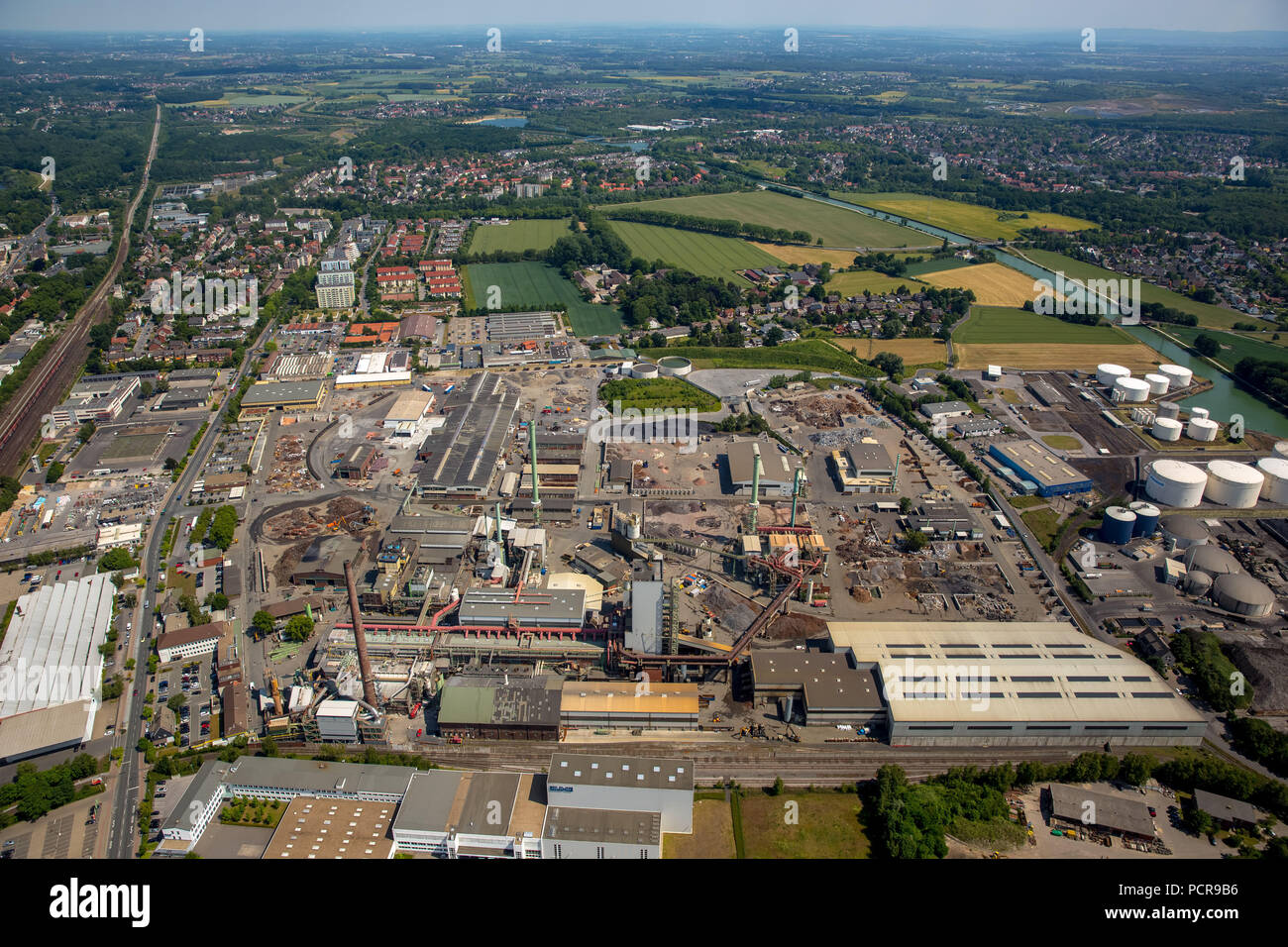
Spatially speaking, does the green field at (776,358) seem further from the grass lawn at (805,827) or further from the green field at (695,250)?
the grass lawn at (805,827)

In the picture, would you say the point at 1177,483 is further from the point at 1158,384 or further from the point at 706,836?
the point at 706,836

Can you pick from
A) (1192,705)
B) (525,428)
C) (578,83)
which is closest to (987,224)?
(525,428)

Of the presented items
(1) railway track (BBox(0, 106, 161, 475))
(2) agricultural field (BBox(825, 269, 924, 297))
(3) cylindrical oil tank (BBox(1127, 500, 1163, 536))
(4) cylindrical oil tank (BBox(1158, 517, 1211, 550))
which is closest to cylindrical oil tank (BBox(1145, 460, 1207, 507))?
(4) cylindrical oil tank (BBox(1158, 517, 1211, 550))

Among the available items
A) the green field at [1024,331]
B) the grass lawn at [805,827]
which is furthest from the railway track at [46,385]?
the green field at [1024,331]

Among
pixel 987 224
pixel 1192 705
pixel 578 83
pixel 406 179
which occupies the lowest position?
pixel 1192 705

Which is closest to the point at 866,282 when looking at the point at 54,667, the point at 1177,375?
the point at 1177,375

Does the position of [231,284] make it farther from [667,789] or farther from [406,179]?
[667,789]
